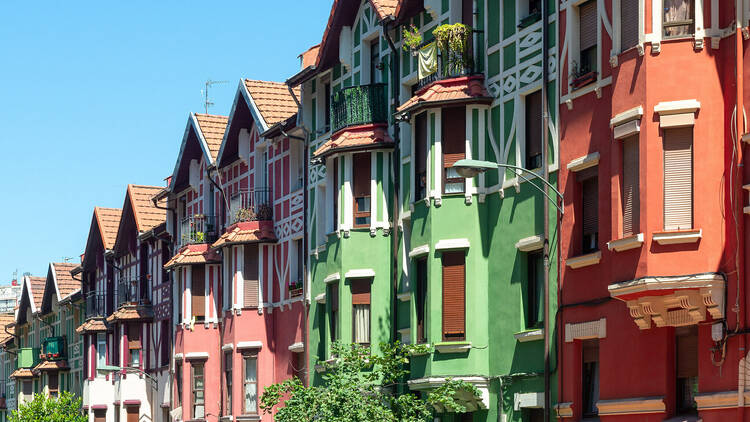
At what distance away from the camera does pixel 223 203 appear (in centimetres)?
5478

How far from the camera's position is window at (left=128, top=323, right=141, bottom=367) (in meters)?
67.6

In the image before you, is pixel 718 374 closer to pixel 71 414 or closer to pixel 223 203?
pixel 223 203

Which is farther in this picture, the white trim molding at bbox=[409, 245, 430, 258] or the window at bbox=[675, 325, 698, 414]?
the white trim molding at bbox=[409, 245, 430, 258]

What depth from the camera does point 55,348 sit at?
83.7 metres

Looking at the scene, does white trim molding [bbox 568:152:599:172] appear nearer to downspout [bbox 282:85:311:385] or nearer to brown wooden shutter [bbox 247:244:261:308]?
downspout [bbox 282:85:311:385]

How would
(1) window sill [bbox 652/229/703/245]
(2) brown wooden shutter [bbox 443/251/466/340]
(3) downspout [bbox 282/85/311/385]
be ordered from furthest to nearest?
(3) downspout [bbox 282/85/311/385] < (2) brown wooden shutter [bbox 443/251/466/340] < (1) window sill [bbox 652/229/703/245]

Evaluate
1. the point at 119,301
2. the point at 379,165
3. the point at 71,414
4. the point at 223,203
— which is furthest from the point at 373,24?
the point at 71,414

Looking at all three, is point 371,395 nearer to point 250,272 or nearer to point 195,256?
point 250,272

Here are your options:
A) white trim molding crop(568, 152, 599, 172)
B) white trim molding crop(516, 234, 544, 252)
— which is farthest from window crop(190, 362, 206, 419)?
white trim molding crop(568, 152, 599, 172)

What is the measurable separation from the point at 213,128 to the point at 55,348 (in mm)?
31112

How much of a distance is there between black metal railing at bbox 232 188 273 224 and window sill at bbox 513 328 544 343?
19228mm

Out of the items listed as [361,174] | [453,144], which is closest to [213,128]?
[361,174]

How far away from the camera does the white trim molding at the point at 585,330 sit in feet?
93.7

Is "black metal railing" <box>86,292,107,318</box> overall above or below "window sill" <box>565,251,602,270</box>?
below
